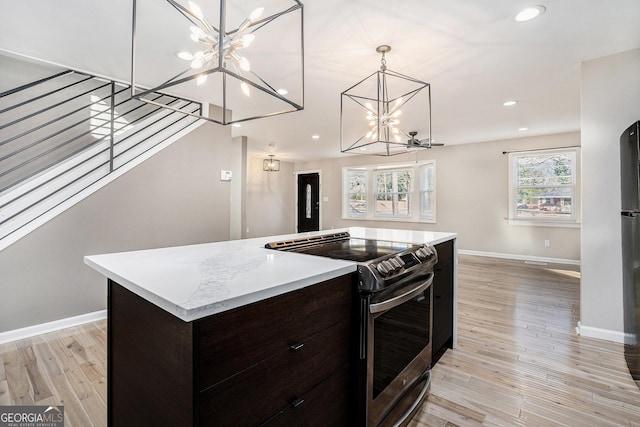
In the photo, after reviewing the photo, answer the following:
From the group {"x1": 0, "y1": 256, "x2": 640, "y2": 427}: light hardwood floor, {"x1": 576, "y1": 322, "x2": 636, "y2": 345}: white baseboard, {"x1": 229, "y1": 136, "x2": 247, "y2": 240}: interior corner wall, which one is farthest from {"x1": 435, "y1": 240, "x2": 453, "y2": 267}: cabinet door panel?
{"x1": 229, "y1": 136, "x2": 247, "y2": 240}: interior corner wall

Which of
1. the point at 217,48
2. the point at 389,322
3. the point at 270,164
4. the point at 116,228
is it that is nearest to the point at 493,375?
the point at 389,322

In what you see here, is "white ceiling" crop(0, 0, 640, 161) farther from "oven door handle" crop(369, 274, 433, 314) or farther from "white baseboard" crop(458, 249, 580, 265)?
"white baseboard" crop(458, 249, 580, 265)

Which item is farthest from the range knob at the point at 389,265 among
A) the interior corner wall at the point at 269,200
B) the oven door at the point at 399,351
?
the interior corner wall at the point at 269,200

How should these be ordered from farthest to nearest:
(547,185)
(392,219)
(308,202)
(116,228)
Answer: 1. (308,202)
2. (392,219)
3. (547,185)
4. (116,228)

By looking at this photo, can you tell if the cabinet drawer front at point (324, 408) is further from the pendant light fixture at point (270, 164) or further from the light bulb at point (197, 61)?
the pendant light fixture at point (270, 164)

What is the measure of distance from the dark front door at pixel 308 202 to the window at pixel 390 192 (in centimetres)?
107

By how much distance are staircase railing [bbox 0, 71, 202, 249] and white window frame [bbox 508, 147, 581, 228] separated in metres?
5.82

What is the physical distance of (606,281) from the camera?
8.48 feet

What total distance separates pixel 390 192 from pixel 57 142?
21.3 feet

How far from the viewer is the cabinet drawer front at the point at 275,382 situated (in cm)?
85

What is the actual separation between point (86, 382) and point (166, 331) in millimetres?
1669

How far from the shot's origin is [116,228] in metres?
3.14

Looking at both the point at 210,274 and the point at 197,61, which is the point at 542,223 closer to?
the point at 197,61

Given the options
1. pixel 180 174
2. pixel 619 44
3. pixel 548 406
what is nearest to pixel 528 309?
pixel 548 406
